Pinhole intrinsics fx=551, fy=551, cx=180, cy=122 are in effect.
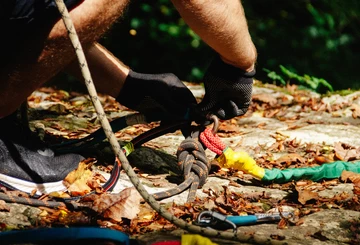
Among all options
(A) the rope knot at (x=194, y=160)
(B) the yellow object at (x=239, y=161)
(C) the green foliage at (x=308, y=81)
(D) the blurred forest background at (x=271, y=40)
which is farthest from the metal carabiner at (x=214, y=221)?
(D) the blurred forest background at (x=271, y=40)

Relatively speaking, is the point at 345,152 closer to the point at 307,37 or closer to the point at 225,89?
the point at 225,89

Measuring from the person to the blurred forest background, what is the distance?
3.98 meters

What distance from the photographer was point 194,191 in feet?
7.70

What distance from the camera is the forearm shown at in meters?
2.25

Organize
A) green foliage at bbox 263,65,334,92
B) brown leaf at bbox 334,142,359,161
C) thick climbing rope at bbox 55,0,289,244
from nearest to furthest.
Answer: thick climbing rope at bbox 55,0,289,244 → brown leaf at bbox 334,142,359,161 → green foliage at bbox 263,65,334,92

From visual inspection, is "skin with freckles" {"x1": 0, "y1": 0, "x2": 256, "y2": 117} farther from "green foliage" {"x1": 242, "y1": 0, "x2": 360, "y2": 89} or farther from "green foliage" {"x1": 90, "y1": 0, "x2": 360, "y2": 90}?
"green foliage" {"x1": 242, "y1": 0, "x2": 360, "y2": 89}

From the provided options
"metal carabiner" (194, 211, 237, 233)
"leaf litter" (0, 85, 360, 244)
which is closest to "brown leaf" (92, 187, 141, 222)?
"leaf litter" (0, 85, 360, 244)

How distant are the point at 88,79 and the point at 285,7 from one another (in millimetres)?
5922

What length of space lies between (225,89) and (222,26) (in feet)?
1.16

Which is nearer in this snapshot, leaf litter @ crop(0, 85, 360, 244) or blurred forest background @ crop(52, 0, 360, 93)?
leaf litter @ crop(0, 85, 360, 244)

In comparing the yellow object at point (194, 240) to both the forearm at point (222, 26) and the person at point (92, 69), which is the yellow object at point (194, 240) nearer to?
the person at point (92, 69)

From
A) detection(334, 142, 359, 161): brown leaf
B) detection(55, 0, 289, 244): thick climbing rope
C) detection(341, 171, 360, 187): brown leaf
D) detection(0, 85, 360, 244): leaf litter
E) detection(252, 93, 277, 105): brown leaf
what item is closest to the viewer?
detection(55, 0, 289, 244): thick climbing rope

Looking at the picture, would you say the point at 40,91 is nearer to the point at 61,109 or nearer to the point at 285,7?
the point at 61,109

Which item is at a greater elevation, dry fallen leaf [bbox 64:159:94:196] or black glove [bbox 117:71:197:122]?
black glove [bbox 117:71:197:122]
